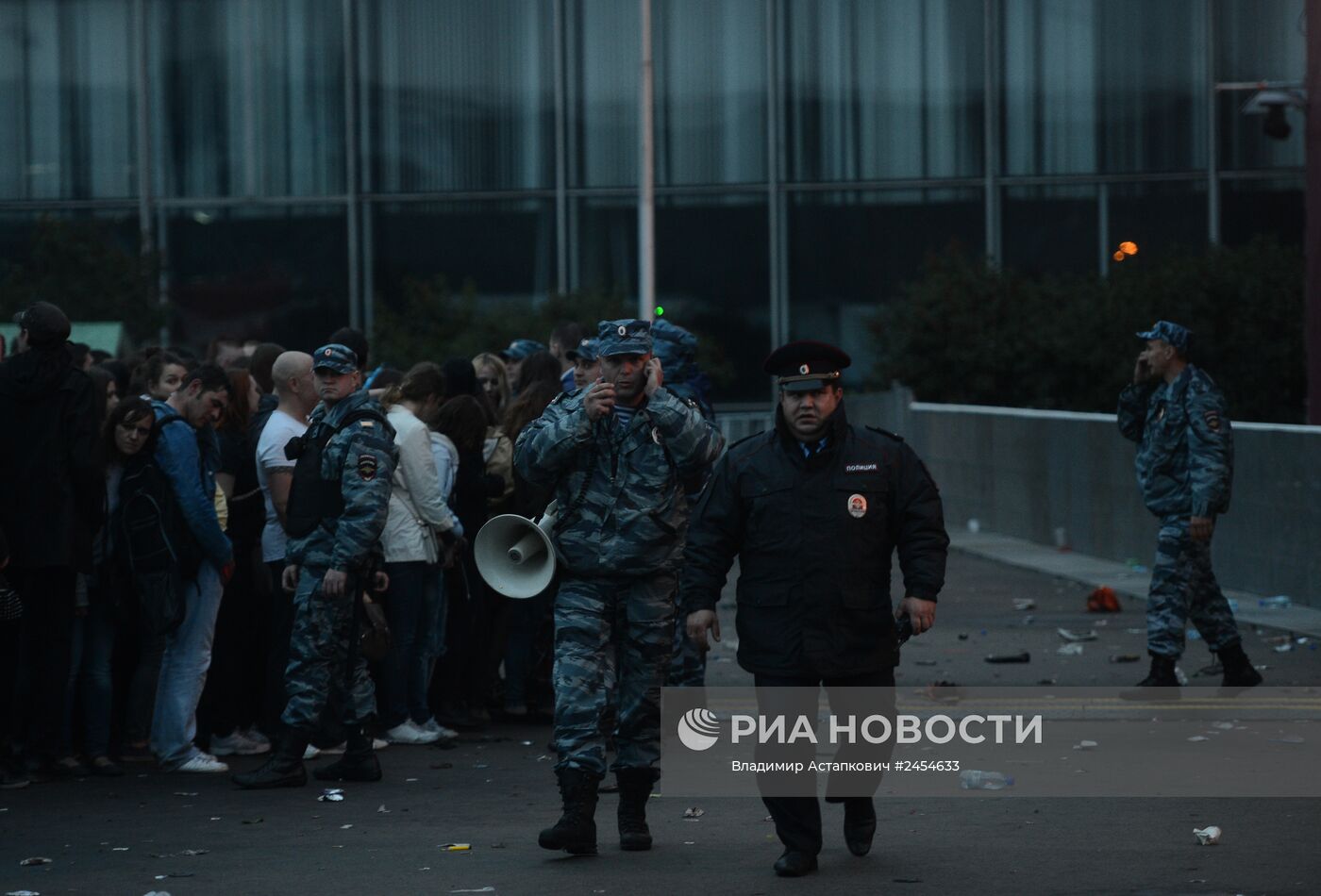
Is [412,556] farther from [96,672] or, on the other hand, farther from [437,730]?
[96,672]

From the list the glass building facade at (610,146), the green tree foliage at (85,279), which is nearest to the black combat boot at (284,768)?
the green tree foliage at (85,279)

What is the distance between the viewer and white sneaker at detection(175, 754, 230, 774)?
948 cm

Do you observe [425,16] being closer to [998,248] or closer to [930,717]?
[998,248]

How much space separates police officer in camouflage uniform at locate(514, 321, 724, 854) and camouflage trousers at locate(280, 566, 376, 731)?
1557mm

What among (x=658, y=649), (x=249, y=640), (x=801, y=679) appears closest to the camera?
(x=801, y=679)

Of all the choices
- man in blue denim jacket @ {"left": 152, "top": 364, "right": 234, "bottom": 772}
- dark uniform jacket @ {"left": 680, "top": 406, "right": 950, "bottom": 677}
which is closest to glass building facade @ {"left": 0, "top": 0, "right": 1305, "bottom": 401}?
man in blue denim jacket @ {"left": 152, "top": 364, "right": 234, "bottom": 772}

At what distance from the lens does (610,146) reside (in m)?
31.9

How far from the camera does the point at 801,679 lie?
7141mm

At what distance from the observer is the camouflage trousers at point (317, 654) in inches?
352

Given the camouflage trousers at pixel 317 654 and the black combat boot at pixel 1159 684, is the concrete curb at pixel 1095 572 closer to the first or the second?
the black combat boot at pixel 1159 684

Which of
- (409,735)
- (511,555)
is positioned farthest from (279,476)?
(511,555)

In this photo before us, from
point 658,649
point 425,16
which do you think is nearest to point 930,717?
point 658,649

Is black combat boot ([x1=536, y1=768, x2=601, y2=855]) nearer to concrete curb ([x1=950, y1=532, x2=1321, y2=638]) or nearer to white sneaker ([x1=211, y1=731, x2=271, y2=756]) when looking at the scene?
white sneaker ([x1=211, y1=731, x2=271, y2=756])

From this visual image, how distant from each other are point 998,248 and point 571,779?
965 inches
